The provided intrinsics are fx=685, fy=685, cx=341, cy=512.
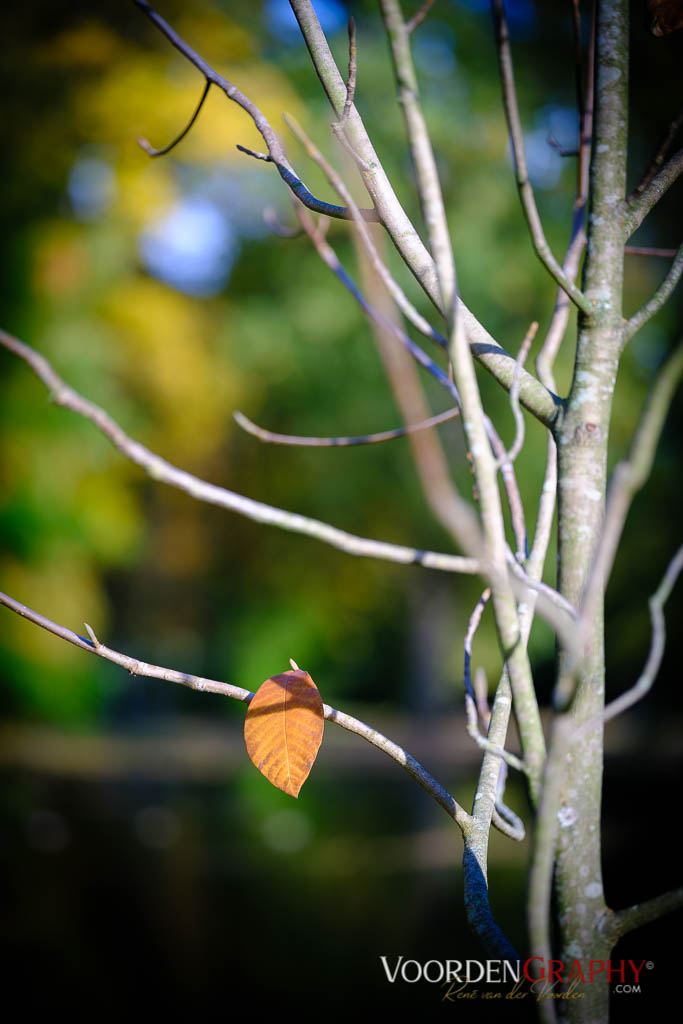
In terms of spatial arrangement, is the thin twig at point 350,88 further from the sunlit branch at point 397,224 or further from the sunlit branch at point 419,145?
the sunlit branch at point 419,145

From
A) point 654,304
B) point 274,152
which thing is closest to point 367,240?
point 274,152

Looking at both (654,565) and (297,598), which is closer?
(654,565)

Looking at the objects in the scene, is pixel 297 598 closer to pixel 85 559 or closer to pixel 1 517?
pixel 85 559

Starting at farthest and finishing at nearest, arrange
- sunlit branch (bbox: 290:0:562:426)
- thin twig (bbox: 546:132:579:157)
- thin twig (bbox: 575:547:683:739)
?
thin twig (bbox: 546:132:579:157), sunlit branch (bbox: 290:0:562:426), thin twig (bbox: 575:547:683:739)

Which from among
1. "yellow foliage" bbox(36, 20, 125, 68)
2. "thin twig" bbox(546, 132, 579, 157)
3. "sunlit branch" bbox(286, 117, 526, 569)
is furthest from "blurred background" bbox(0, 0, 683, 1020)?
"sunlit branch" bbox(286, 117, 526, 569)

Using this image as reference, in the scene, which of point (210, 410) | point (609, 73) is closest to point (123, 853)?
point (210, 410)

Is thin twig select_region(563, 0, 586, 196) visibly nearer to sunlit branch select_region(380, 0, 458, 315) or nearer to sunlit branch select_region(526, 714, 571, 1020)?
sunlit branch select_region(380, 0, 458, 315)
